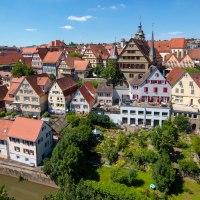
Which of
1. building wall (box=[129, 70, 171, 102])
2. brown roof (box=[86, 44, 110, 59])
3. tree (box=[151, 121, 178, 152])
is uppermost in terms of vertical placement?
brown roof (box=[86, 44, 110, 59])

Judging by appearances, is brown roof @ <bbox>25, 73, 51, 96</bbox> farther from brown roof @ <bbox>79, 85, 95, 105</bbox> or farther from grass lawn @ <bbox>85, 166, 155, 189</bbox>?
grass lawn @ <bbox>85, 166, 155, 189</bbox>

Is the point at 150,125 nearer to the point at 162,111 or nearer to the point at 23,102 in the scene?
the point at 162,111

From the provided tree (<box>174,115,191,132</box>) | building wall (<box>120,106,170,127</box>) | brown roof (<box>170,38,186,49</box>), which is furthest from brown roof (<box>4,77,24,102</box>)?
brown roof (<box>170,38,186,49</box>)

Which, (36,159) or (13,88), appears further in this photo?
(13,88)

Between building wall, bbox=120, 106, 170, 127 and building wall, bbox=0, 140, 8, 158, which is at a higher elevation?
building wall, bbox=120, 106, 170, 127

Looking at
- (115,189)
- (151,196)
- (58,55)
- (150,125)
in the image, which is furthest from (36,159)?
(58,55)

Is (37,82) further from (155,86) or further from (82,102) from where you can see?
(155,86)

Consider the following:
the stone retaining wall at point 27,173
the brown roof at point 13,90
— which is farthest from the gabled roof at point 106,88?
the stone retaining wall at point 27,173
